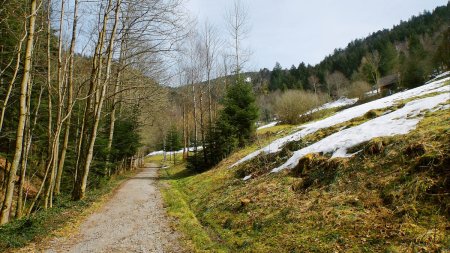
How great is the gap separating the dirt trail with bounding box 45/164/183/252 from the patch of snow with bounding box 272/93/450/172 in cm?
511

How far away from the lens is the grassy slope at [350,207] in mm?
5602

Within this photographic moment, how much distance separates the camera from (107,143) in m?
19.7

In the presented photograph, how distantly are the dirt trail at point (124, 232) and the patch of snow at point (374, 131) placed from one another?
5.11m

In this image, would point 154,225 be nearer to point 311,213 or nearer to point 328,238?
point 311,213

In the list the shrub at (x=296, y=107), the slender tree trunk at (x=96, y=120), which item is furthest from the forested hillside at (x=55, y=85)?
the shrub at (x=296, y=107)

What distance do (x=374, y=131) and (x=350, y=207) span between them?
4.53 meters

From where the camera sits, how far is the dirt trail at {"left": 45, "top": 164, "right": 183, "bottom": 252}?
7305 millimetres

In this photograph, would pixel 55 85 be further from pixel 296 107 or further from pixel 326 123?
pixel 296 107

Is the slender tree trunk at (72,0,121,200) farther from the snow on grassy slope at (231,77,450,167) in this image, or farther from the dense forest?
the snow on grassy slope at (231,77,450,167)

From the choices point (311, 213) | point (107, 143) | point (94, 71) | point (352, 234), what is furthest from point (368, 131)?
point (107, 143)

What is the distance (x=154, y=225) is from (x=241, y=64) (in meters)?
19.9

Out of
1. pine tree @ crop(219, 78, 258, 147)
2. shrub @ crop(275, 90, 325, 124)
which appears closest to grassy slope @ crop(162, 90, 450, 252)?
pine tree @ crop(219, 78, 258, 147)

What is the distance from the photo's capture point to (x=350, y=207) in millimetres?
6887

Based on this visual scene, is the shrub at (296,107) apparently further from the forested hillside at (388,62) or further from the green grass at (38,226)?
the green grass at (38,226)
